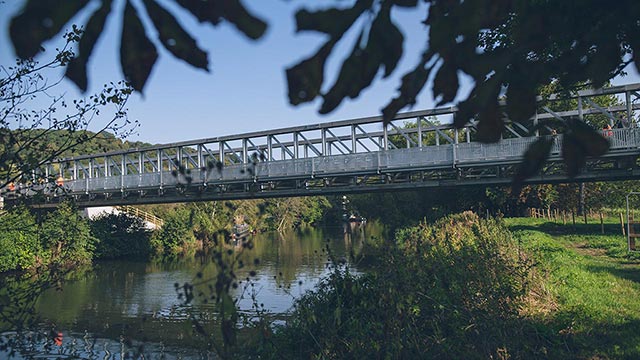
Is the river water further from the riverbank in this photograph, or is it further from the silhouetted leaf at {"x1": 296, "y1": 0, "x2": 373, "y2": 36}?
the silhouetted leaf at {"x1": 296, "y1": 0, "x2": 373, "y2": 36}

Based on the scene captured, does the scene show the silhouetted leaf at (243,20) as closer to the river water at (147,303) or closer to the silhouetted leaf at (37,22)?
the silhouetted leaf at (37,22)

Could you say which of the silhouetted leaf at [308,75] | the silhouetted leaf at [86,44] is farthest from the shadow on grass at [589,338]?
the silhouetted leaf at [86,44]

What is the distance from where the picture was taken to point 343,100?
1693mm

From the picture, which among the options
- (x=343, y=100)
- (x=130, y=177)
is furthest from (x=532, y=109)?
(x=130, y=177)

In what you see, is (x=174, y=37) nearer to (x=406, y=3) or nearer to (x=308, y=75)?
(x=308, y=75)

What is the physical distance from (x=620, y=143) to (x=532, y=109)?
2711cm

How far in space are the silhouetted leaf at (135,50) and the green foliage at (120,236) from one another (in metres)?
40.2

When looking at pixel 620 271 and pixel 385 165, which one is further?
pixel 385 165

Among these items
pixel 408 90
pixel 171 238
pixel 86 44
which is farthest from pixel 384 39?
pixel 171 238

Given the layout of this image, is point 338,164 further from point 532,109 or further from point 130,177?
point 532,109

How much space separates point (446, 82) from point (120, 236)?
145 feet

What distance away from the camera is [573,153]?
5.31ft

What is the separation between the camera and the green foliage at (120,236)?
133 feet

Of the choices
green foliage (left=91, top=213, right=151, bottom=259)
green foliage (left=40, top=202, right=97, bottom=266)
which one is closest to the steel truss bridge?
green foliage (left=91, top=213, right=151, bottom=259)
